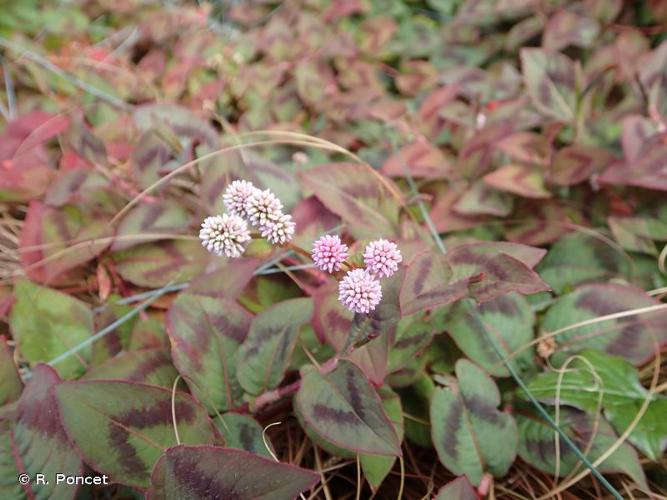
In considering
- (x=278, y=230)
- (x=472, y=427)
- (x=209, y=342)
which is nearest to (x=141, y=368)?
(x=209, y=342)

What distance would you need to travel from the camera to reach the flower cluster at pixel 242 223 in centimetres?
49

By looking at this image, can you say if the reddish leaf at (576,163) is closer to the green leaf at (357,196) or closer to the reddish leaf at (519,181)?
the reddish leaf at (519,181)

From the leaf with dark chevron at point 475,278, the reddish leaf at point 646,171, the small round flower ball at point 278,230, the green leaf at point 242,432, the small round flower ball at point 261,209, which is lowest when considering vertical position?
the green leaf at point 242,432

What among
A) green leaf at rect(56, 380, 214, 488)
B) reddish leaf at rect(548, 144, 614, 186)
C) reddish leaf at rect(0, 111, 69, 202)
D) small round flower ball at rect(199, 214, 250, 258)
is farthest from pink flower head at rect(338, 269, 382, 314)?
reddish leaf at rect(0, 111, 69, 202)

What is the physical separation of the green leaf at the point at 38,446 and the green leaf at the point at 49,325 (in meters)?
0.14

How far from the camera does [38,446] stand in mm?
577

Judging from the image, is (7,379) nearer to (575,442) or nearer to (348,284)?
(348,284)

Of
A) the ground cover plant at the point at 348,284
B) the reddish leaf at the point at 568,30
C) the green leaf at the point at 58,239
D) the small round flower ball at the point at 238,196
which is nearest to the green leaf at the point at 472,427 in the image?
the ground cover plant at the point at 348,284

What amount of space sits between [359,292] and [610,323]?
45cm

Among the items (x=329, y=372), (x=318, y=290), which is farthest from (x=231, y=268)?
(x=329, y=372)

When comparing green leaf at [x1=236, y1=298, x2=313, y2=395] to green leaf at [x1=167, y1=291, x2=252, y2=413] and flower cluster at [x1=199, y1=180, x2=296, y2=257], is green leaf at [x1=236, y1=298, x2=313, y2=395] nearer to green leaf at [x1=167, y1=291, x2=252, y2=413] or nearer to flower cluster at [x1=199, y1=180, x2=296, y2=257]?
green leaf at [x1=167, y1=291, x2=252, y2=413]

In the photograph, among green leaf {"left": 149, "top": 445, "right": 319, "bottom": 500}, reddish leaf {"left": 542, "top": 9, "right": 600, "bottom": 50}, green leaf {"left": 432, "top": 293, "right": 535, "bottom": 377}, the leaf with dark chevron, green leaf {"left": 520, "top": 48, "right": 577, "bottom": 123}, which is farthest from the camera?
reddish leaf {"left": 542, "top": 9, "right": 600, "bottom": 50}

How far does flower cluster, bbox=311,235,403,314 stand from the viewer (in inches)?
18.6

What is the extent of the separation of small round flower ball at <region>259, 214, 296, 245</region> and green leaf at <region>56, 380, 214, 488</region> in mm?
203
